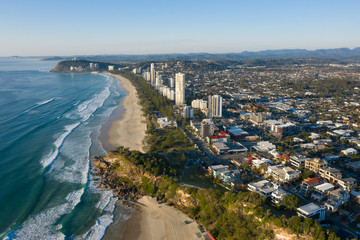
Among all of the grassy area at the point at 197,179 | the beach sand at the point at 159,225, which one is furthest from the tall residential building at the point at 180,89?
the beach sand at the point at 159,225

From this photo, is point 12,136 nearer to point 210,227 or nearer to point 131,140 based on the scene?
point 131,140

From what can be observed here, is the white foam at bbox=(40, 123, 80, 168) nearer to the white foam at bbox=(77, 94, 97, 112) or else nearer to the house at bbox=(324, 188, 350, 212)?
the white foam at bbox=(77, 94, 97, 112)

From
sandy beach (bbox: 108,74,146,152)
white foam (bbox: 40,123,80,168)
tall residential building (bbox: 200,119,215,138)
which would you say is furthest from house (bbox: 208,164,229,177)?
white foam (bbox: 40,123,80,168)

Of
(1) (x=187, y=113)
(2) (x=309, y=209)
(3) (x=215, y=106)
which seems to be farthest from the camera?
(3) (x=215, y=106)

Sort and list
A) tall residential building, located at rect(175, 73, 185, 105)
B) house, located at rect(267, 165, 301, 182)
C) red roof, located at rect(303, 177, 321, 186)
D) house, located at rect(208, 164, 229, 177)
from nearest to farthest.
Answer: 1. red roof, located at rect(303, 177, 321, 186)
2. house, located at rect(267, 165, 301, 182)
3. house, located at rect(208, 164, 229, 177)
4. tall residential building, located at rect(175, 73, 185, 105)

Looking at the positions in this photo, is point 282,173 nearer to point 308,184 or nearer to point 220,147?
point 308,184

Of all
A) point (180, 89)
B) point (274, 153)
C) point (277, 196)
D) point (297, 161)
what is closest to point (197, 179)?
point (277, 196)
